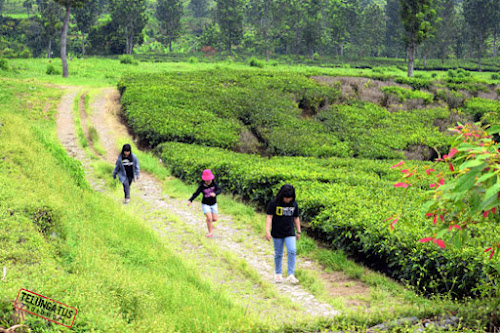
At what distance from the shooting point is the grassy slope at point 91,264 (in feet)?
15.0

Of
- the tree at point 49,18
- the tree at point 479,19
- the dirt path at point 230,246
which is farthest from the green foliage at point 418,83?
the tree at point 49,18

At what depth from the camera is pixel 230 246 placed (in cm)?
925

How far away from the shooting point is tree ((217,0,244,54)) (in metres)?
70.0

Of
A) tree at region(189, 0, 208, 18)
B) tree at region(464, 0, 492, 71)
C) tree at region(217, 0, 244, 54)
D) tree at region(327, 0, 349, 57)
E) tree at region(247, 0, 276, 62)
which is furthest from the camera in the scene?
tree at region(189, 0, 208, 18)

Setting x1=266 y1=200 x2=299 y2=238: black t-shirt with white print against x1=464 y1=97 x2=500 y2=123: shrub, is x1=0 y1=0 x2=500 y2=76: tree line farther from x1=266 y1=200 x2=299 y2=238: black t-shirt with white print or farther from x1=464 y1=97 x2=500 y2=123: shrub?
x1=266 y1=200 x2=299 y2=238: black t-shirt with white print

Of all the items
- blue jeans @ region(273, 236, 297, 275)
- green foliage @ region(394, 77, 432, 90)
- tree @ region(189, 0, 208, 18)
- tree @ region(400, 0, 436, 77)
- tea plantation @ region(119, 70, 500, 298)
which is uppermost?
tree @ region(189, 0, 208, 18)

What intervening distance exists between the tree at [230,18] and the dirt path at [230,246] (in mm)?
57924

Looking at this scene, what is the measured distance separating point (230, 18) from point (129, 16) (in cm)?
1579

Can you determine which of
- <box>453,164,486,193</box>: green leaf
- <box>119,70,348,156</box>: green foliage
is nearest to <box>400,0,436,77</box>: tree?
<box>119,70,348,156</box>: green foliage

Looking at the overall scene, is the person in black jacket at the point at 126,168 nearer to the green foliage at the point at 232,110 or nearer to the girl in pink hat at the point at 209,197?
the girl in pink hat at the point at 209,197

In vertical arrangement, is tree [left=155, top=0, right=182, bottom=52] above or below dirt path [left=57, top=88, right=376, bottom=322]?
above

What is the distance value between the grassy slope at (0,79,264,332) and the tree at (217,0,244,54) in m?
64.5

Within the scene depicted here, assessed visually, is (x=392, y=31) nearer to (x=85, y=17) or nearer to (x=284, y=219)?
(x=85, y=17)

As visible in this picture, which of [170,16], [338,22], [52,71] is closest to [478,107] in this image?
[52,71]
